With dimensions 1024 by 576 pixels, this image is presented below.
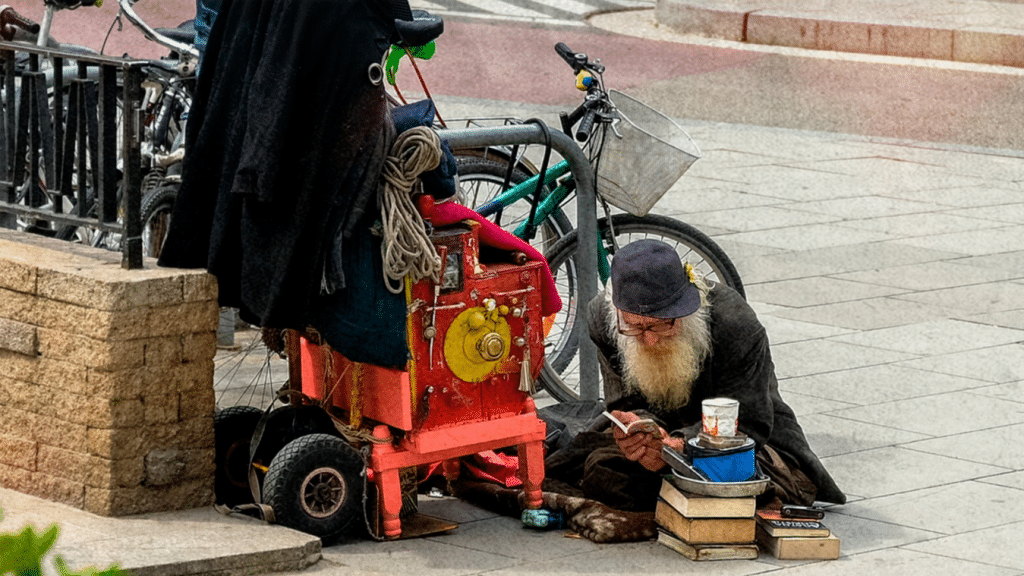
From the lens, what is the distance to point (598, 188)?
18.9ft

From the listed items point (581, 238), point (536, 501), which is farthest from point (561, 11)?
point (536, 501)

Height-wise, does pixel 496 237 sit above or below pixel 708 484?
above

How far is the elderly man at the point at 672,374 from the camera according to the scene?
15.3ft

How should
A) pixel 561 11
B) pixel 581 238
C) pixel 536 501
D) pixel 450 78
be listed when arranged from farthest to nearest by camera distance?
pixel 561 11 → pixel 450 78 → pixel 581 238 → pixel 536 501

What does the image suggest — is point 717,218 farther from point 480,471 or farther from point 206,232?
point 206,232

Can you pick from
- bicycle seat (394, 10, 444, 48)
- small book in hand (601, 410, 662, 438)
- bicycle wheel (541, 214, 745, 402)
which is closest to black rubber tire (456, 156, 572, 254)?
bicycle wheel (541, 214, 745, 402)

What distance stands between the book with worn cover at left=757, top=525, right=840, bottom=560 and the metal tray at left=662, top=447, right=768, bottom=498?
0.52 ft

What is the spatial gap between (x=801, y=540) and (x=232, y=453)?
1.71m

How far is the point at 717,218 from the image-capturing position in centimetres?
889

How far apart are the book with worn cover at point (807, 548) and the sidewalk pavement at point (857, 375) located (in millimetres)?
37

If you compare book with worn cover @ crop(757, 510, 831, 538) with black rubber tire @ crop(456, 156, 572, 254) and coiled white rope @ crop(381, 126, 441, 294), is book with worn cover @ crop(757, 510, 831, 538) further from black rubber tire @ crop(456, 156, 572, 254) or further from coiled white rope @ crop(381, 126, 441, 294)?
black rubber tire @ crop(456, 156, 572, 254)

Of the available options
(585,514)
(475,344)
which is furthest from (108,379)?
(585,514)

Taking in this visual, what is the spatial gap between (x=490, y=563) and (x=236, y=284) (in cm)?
107

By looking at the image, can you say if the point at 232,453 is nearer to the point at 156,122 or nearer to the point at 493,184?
the point at 493,184
